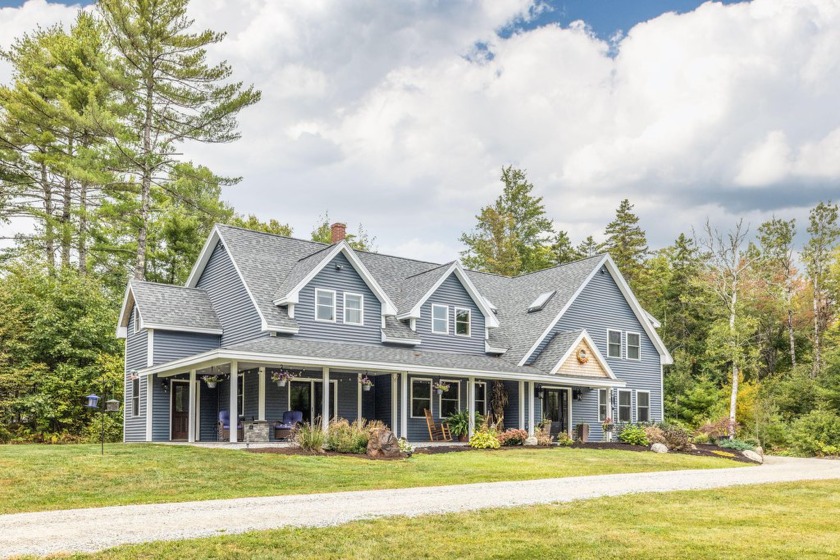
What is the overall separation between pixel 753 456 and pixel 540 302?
1053cm

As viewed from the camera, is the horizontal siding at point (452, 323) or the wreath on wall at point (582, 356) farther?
the wreath on wall at point (582, 356)

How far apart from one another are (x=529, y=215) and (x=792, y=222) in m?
17.0

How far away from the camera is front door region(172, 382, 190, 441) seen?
1073 inches

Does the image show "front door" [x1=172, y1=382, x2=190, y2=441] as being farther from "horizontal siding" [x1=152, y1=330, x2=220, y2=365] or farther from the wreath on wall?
the wreath on wall

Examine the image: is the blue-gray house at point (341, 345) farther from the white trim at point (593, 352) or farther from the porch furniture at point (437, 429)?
the porch furniture at point (437, 429)

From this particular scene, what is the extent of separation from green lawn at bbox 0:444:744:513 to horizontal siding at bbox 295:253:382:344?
689cm

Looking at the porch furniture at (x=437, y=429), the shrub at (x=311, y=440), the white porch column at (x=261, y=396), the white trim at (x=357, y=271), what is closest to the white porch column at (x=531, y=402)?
the porch furniture at (x=437, y=429)

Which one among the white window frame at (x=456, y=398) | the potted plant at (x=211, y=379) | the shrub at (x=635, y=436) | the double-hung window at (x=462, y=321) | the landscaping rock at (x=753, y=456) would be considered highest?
the double-hung window at (x=462, y=321)

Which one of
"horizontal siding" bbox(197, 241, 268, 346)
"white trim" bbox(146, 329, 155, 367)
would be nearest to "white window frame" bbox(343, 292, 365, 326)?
"horizontal siding" bbox(197, 241, 268, 346)

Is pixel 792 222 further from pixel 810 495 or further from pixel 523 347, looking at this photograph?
pixel 810 495

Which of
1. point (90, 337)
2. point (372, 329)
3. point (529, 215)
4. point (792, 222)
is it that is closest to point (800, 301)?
point (792, 222)

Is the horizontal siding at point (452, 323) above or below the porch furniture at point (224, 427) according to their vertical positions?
above

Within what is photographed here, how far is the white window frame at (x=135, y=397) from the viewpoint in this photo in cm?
2803

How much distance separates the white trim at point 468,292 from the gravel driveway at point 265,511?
13.0m
